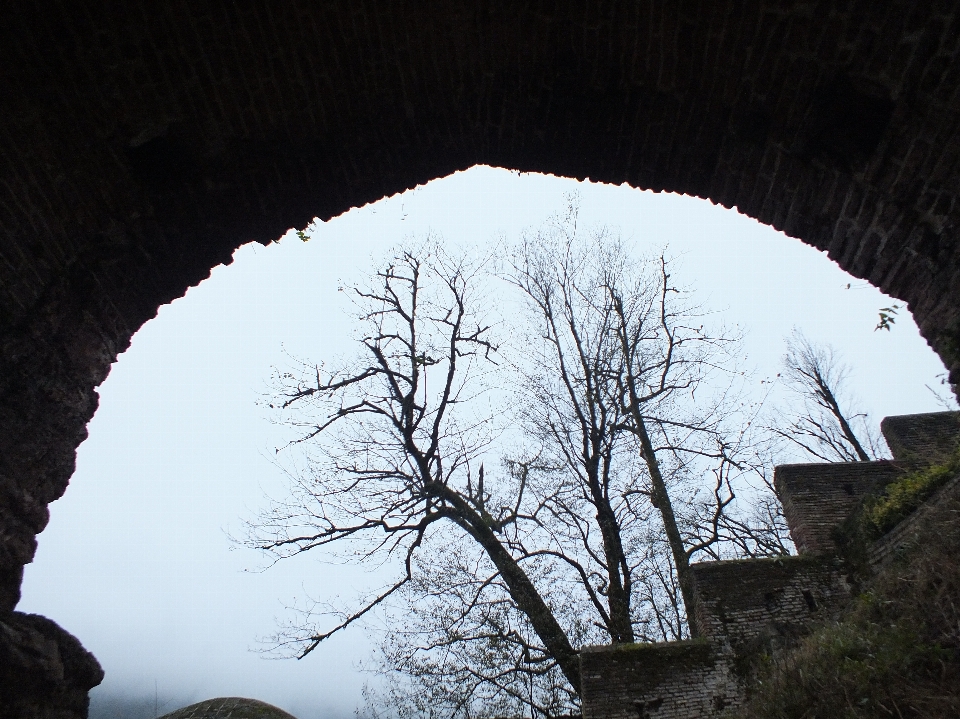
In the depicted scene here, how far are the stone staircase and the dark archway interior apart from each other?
5.02m

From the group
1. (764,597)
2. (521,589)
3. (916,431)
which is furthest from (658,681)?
(916,431)

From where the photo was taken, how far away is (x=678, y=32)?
9.99 ft

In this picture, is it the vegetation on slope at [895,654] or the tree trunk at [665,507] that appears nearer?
the vegetation on slope at [895,654]

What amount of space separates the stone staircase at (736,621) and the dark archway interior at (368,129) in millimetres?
5017

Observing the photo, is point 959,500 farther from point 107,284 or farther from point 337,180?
point 107,284

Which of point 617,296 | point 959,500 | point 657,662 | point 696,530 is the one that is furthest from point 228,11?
point 696,530

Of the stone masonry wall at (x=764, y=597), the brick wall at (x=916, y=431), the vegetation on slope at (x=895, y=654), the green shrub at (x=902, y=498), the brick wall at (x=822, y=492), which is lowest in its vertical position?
the vegetation on slope at (x=895, y=654)

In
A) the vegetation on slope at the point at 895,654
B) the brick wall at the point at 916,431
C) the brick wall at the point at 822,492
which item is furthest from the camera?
the brick wall at the point at 916,431

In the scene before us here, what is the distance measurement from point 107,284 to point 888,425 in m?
10.6

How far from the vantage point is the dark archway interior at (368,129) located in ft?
8.82

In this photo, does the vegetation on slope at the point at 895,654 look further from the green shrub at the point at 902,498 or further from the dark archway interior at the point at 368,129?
the dark archway interior at the point at 368,129

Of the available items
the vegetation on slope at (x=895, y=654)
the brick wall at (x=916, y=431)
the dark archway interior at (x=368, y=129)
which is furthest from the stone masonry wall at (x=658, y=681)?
the dark archway interior at (x=368, y=129)

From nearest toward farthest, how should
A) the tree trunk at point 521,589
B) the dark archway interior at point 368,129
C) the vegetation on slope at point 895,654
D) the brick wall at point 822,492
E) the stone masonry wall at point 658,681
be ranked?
the dark archway interior at point 368,129, the vegetation on slope at point 895,654, the stone masonry wall at point 658,681, the brick wall at point 822,492, the tree trunk at point 521,589

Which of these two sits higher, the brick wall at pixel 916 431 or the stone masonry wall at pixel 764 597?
the brick wall at pixel 916 431
